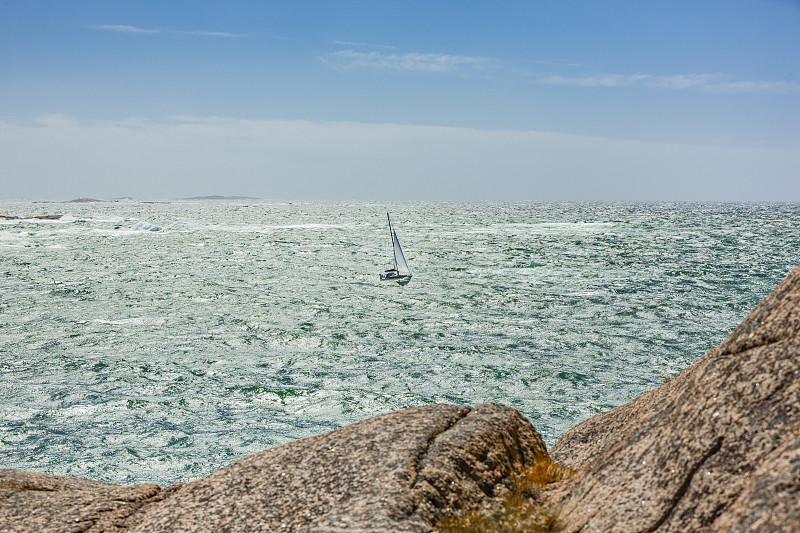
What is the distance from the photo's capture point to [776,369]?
511 cm

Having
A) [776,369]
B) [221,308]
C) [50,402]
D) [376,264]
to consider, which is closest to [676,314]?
[221,308]

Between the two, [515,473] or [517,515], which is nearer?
[517,515]

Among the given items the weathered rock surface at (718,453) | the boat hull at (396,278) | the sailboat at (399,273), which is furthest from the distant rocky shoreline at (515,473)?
the boat hull at (396,278)

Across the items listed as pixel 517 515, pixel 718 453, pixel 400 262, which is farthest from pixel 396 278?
pixel 718 453

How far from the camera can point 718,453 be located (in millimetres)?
4855

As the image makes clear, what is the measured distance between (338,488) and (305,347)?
26.7 meters

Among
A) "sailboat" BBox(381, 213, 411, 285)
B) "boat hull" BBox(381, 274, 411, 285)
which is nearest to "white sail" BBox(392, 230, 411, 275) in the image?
"sailboat" BBox(381, 213, 411, 285)

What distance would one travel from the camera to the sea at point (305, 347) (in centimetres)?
2105

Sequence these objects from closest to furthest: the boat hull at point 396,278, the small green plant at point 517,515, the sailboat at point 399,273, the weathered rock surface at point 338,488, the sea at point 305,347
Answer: the small green plant at point 517,515 → the weathered rock surface at point 338,488 → the sea at point 305,347 → the boat hull at point 396,278 → the sailboat at point 399,273

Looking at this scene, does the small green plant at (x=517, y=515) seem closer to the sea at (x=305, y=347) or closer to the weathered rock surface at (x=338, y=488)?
the weathered rock surface at (x=338, y=488)

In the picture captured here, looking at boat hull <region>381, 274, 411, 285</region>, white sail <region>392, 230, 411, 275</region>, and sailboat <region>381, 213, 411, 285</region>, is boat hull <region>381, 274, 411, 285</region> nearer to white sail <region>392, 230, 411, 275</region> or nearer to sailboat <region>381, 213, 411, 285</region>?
sailboat <region>381, 213, 411, 285</region>

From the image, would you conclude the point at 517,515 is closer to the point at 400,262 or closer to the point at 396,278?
the point at 396,278

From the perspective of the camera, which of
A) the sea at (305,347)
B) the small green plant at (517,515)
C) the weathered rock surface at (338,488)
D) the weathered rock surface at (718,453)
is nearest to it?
the weathered rock surface at (718,453)

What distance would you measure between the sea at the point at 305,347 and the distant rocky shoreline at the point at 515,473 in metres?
12.0
